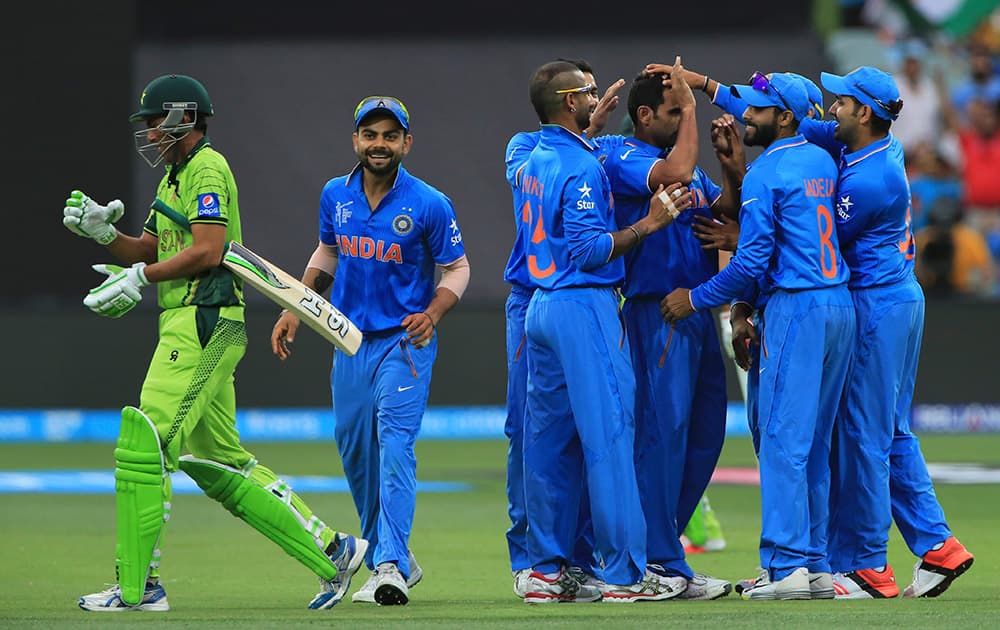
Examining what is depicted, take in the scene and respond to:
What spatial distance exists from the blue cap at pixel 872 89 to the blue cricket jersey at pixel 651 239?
2.26ft

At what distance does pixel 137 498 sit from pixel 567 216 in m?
1.96

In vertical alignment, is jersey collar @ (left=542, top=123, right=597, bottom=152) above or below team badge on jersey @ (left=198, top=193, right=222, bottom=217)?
above

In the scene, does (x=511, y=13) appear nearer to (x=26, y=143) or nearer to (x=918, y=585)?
(x=26, y=143)

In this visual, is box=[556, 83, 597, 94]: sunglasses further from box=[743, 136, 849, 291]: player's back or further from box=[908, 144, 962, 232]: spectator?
box=[908, 144, 962, 232]: spectator

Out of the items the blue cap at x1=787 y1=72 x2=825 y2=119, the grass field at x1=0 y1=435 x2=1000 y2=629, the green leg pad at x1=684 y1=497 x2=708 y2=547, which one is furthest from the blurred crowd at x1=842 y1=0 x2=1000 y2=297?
the blue cap at x1=787 y1=72 x2=825 y2=119

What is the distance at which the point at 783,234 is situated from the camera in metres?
6.42

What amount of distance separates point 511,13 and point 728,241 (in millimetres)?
11710

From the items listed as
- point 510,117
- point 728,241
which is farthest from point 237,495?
point 510,117

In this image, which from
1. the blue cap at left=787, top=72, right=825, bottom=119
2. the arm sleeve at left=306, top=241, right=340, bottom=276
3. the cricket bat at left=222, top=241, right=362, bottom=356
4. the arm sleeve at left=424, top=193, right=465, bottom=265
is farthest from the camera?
the arm sleeve at left=306, top=241, right=340, bottom=276

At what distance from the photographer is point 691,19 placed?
1794cm

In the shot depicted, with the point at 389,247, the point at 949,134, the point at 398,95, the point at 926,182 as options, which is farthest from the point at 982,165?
the point at 389,247

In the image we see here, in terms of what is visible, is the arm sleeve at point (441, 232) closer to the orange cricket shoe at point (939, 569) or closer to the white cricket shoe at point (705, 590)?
the white cricket shoe at point (705, 590)

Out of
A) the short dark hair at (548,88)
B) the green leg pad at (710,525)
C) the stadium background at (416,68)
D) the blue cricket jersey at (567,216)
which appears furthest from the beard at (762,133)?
the stadium background at (416,68)

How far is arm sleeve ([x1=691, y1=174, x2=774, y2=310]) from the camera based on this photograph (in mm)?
6320
